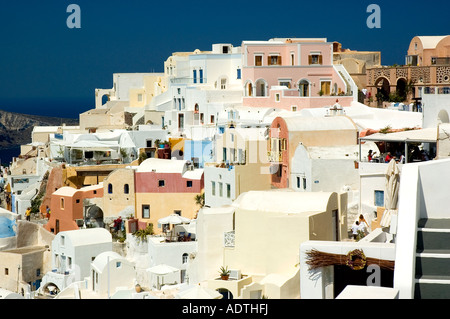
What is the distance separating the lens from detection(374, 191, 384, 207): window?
895 inches

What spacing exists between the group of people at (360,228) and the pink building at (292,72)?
1669 centimetres

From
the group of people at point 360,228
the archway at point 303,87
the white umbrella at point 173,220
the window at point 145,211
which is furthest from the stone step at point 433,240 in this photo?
the archway at point 303,87

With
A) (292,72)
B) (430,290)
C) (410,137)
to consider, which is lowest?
(430,290)

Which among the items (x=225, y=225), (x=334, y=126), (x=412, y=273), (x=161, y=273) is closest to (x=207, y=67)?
(x=334, y=126)

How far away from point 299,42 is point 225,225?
69.1 ft

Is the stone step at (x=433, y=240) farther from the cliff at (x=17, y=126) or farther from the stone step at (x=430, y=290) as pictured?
the cliff at (x=17, y=126)

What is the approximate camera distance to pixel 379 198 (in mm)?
22891

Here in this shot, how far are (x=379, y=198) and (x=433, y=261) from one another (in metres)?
14.1

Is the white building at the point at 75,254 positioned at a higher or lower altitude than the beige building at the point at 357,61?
lower

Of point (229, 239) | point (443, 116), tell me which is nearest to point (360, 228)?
point (229, 239)

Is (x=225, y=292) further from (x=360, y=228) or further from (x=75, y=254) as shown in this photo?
(x=75, y=254)

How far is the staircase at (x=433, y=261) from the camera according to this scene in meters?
8.58

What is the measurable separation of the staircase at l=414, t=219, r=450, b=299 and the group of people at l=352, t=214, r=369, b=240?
1142 centimetres

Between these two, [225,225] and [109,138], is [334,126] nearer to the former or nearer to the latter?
[225,225]
